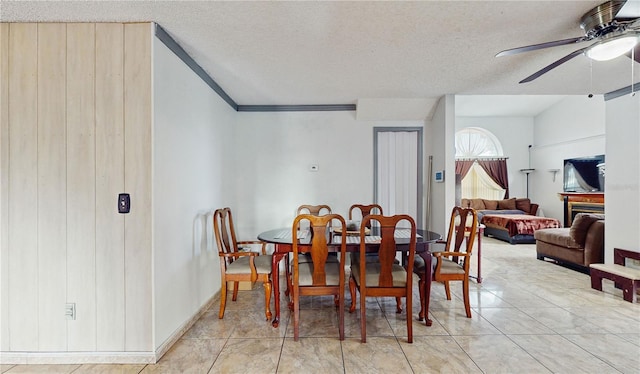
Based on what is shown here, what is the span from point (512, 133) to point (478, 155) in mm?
1187

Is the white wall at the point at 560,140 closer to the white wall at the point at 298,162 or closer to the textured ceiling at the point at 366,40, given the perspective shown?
the textured ceiling at the point at 366,40

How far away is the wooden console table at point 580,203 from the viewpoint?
20.1 ft

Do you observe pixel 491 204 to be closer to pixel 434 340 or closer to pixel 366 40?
pixel 434 340

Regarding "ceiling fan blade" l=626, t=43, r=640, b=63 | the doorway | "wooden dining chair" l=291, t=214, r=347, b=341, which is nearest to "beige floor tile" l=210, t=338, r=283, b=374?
"wooden dining chair" l=291, t=214, r=347, b=341

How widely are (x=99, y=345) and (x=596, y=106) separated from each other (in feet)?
31.4

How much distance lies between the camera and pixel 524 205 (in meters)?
7.87

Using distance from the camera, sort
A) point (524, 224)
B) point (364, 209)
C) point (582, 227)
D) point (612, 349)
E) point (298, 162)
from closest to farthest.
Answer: point (612, 349)
point (364, 209)
point (582, 227)
point (298, 162)
point (524, 224)

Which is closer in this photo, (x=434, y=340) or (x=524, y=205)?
(x=434, y=340)

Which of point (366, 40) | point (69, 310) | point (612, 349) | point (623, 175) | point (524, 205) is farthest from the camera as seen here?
point (524, 205)

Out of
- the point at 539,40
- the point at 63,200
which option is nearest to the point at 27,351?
the point at 63,200

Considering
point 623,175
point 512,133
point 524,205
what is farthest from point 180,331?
point 512,133

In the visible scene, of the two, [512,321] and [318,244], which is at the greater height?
[318,244]

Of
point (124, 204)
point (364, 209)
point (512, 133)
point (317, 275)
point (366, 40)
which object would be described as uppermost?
point (512, 133)

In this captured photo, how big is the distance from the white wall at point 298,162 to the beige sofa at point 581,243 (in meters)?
2.91
